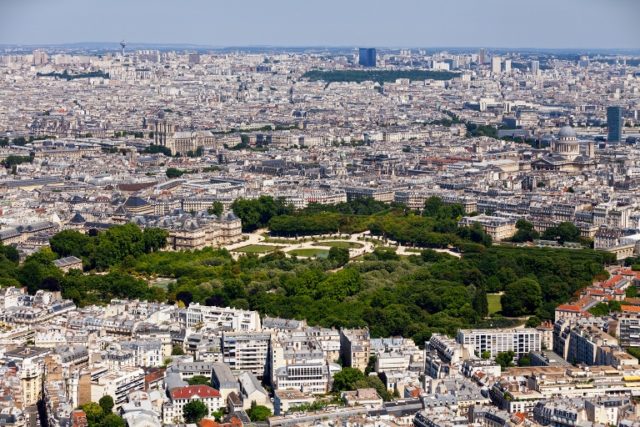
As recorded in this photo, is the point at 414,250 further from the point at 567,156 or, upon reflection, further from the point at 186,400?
the point at 567,156

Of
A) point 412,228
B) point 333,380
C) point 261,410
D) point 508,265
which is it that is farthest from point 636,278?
point 261,410

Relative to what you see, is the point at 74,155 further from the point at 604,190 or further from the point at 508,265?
the point at 508,265

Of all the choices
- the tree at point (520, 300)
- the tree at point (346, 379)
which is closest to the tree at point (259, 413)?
the tree at point (346, 379)

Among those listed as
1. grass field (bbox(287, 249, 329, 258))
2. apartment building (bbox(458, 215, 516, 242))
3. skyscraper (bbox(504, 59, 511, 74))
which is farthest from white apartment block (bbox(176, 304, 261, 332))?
skyscraper (bbox(504, 59, 511, 74))

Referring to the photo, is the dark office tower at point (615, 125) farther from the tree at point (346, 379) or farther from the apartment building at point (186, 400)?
the apartment building at point (186, 400)

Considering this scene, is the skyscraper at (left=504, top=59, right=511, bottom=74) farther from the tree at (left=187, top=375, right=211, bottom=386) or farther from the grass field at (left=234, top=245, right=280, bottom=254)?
the tree at (left=187, top=375, right=211, bottom=386)
